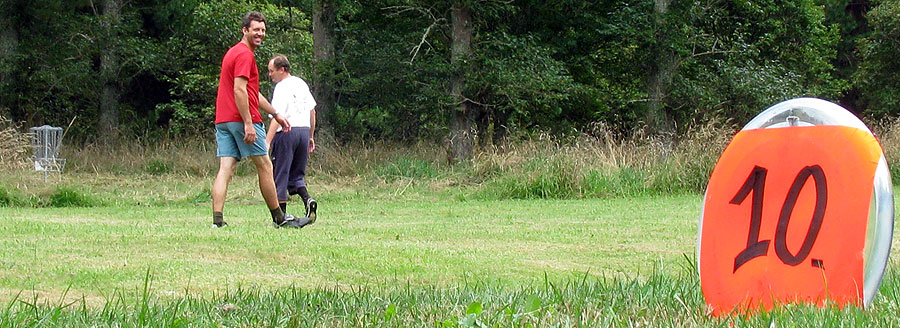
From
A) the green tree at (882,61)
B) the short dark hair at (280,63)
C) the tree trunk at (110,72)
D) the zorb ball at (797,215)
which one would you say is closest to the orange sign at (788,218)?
the zorb ball at (797,215)

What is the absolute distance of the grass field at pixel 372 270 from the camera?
3756 millimetres

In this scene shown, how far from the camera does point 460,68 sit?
20922 mm

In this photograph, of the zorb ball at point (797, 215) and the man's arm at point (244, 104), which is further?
the man's arm at point (244, 104)

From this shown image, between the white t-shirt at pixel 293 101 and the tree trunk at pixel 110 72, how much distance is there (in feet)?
54.5

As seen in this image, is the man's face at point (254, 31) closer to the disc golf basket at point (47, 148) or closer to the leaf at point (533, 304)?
the leaf at point (533, 304)

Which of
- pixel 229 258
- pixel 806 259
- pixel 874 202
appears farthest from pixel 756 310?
pixel 229 258

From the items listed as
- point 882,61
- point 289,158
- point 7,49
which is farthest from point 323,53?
point 882,61

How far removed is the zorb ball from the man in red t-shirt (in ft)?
16.1

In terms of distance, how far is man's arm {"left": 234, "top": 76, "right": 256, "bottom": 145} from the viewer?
8.02 metres

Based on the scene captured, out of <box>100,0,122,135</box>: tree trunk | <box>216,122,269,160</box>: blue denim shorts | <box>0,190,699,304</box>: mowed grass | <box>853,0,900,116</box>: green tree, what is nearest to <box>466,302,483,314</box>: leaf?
<box>0,190,699,304</box>: mowed grass

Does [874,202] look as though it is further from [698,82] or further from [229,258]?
[698,82]

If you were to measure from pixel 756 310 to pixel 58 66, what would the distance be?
24390 millimetres

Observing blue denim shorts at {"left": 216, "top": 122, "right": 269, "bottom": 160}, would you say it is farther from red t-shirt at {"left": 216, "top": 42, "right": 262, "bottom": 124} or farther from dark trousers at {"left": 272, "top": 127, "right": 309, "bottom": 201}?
dark trousers at {"left": 272, "top": 127, "right": 309, "bottom": 201}

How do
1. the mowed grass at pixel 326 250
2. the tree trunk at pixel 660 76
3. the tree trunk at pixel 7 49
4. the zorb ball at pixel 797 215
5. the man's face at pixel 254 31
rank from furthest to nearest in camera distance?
1. the tree trunk at pixel 7 49
2. the tree trunk at pixel 660 76
3. the man's face at pixel 254 31
4. the mowed grass at pixel 326 250
5. the zorb ball at pixel 797 215
